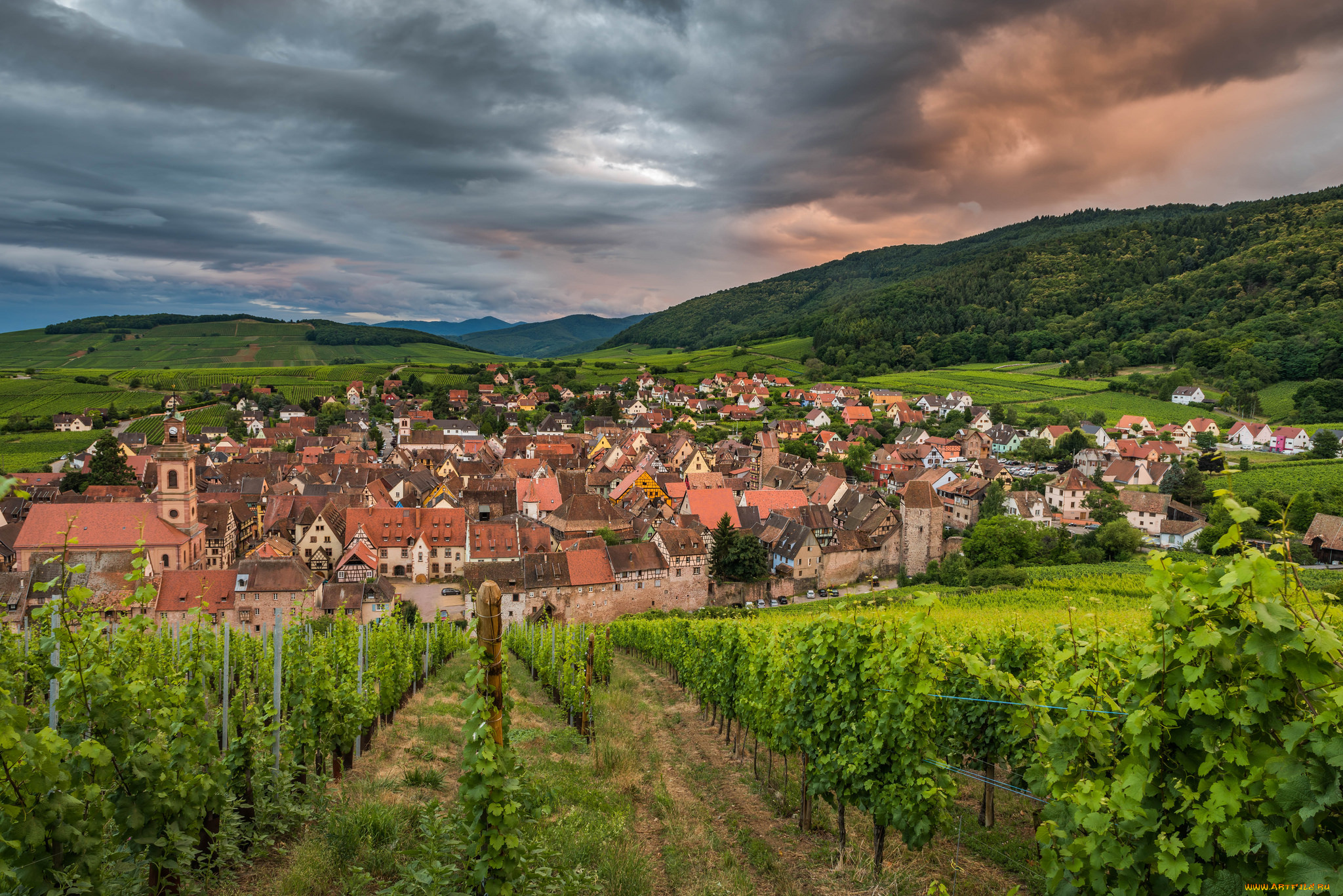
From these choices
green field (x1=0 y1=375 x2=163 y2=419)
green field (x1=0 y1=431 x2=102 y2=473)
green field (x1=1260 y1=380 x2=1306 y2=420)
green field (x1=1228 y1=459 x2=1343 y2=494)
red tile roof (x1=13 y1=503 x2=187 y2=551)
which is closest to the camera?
red tile roof (x1=13 y1=503 x2=187 y2=551)

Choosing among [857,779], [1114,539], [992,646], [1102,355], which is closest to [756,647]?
[992,646]

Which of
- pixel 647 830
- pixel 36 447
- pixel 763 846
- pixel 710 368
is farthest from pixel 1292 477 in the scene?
pixel 36 447

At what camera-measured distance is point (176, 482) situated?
52.7 metres

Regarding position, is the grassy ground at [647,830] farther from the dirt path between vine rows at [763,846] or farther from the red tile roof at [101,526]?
the red tile roof at [101,526]

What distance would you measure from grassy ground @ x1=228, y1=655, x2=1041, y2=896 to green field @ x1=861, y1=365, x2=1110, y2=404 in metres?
122

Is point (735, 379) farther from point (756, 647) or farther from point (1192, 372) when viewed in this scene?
point (756, 647)

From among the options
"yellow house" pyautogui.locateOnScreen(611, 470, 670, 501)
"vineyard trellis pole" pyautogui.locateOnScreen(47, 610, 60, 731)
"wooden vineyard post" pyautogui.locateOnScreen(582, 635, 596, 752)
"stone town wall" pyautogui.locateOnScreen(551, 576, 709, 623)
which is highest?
"vineyard trellis pole" pyautogui.locateOnScreen(47, 610, 60, 731)

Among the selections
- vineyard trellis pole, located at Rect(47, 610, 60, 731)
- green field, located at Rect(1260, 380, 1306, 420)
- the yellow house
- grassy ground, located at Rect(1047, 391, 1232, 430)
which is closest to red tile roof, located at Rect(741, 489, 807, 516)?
the yellow house

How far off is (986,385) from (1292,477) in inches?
2770

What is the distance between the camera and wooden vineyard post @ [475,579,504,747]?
18.6 feet

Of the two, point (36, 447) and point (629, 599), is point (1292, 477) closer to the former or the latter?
point (629, 599)

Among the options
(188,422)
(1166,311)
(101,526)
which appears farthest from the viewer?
(1166,311)

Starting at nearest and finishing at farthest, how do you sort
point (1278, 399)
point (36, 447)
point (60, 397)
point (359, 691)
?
1. point (359, 691)
2. point (36, 447)
3. point (1278, 399)
4. point (60, 397)

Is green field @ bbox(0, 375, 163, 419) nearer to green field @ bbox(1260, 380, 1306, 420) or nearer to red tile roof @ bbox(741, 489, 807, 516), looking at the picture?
red tile roof @ bbox(741, 489, 807, 516)
